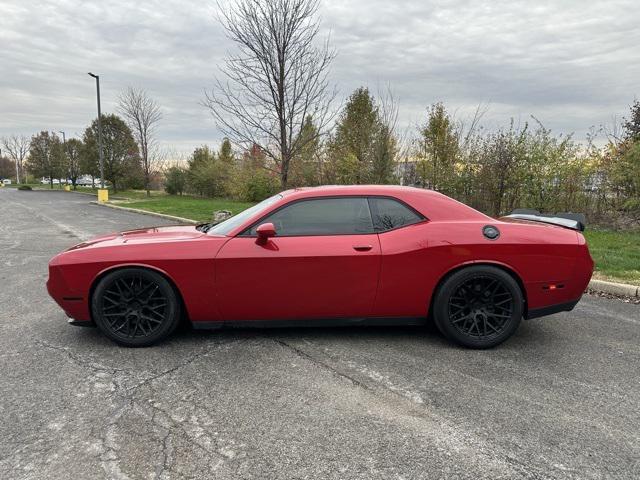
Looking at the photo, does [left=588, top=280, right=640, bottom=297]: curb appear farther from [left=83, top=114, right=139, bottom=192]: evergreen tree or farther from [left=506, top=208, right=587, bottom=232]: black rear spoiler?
[left=83, top=114, right=139, bottom=192]: evergreen tree

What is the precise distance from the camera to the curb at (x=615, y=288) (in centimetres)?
541

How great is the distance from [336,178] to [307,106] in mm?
6426

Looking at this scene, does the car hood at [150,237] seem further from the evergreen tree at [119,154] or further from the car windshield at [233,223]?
the evergreen tree at [119,154]

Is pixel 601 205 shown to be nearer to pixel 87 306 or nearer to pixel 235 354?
pixel 235 354

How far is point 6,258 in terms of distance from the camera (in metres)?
7.82

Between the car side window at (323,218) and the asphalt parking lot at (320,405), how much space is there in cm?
98

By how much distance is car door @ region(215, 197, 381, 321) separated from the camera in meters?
3.60

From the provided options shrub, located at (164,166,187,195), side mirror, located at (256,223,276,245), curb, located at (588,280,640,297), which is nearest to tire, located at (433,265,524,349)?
side mirror, located at (256,223,276,245)

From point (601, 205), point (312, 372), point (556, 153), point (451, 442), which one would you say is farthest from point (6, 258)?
point (601, 205)

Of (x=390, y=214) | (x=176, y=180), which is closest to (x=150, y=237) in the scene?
(x=390, y=214)

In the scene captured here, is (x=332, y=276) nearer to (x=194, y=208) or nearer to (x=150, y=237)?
(x=150, y=237)

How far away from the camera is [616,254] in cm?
723

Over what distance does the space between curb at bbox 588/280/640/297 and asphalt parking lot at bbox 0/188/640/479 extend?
1.37 m

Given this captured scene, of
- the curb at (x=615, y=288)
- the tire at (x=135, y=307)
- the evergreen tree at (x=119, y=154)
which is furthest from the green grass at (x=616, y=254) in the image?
the evergreen tree at (x=119, y=154)
